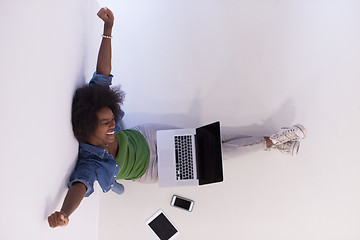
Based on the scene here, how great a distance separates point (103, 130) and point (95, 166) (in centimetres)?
16

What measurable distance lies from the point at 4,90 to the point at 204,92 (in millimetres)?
1378

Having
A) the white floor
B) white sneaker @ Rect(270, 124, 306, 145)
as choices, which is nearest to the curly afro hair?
the white floor

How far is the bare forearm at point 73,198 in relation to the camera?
120 centimetres

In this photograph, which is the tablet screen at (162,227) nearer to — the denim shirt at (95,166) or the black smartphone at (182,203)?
the black smartphone at (182,203)

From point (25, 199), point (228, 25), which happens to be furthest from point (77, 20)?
point (228, 25)

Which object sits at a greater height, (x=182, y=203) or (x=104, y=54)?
(x=104, y=54)

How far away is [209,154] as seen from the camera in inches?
70.1

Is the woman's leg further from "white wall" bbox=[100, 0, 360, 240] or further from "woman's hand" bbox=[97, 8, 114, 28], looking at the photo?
"woman's hand" bbox=[97, 8, 114, 28]

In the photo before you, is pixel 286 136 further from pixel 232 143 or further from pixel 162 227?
pixel 162 227

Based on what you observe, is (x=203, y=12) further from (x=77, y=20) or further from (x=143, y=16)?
(x=77, y=20)

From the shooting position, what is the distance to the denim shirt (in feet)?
4.43

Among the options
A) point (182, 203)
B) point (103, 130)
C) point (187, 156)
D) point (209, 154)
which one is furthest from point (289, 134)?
point (103, 130)

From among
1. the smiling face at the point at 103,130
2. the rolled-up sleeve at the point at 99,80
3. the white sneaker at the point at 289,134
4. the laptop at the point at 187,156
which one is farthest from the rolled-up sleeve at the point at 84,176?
the white sneaker at the point at 289,134

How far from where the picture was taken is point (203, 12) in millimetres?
2125
